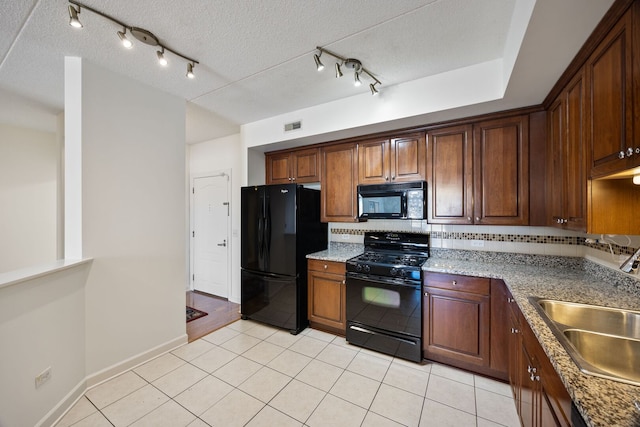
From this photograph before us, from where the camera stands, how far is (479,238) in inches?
104

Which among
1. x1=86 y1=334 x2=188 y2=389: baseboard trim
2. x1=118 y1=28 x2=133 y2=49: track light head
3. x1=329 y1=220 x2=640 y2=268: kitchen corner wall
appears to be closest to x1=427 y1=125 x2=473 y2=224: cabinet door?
x1=329 y1=220 x2=640 y2=268: kitchen corner wall

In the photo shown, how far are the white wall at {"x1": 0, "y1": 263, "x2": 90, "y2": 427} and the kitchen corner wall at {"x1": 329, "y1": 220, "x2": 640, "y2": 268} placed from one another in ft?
9.49

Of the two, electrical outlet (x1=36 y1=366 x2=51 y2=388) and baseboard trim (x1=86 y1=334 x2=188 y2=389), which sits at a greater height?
electrical outlet (x1=36 y1=366 x2=51 y2=388)

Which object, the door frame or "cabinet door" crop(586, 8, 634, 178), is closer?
"cabinet door" crop(586, 8, 634, 178)

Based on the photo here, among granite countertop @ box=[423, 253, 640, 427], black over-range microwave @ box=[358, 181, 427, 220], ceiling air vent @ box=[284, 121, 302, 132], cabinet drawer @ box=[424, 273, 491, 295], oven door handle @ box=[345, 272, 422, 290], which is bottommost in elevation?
oven door handle @ box=[345, 272, 422, 290]

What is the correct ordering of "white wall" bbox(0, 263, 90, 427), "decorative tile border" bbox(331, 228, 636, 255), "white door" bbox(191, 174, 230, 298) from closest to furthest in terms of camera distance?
"white wall" bbox(0, 263, 90, 427)
"decorative tile border" bbox(331, 228, 636, 255)
"white door" bbox(191, 174, 230, 298)

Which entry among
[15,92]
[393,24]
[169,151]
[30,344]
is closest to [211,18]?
[393,24]

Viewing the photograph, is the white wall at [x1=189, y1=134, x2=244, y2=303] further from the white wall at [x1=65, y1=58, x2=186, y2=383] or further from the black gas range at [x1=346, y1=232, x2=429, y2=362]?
the black gas range at [x1=346, y1=232, x2=429, y2=362]

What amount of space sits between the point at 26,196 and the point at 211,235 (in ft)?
8.01

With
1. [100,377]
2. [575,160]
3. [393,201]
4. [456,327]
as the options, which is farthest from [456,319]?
[100,377]

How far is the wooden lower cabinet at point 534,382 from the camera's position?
3.02ft

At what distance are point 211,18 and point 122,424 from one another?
110 inches

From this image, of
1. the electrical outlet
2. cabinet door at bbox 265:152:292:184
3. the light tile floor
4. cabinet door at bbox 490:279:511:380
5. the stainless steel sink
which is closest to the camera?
the stainless steel sink

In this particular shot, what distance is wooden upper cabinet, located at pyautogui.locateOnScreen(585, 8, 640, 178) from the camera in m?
1.07
